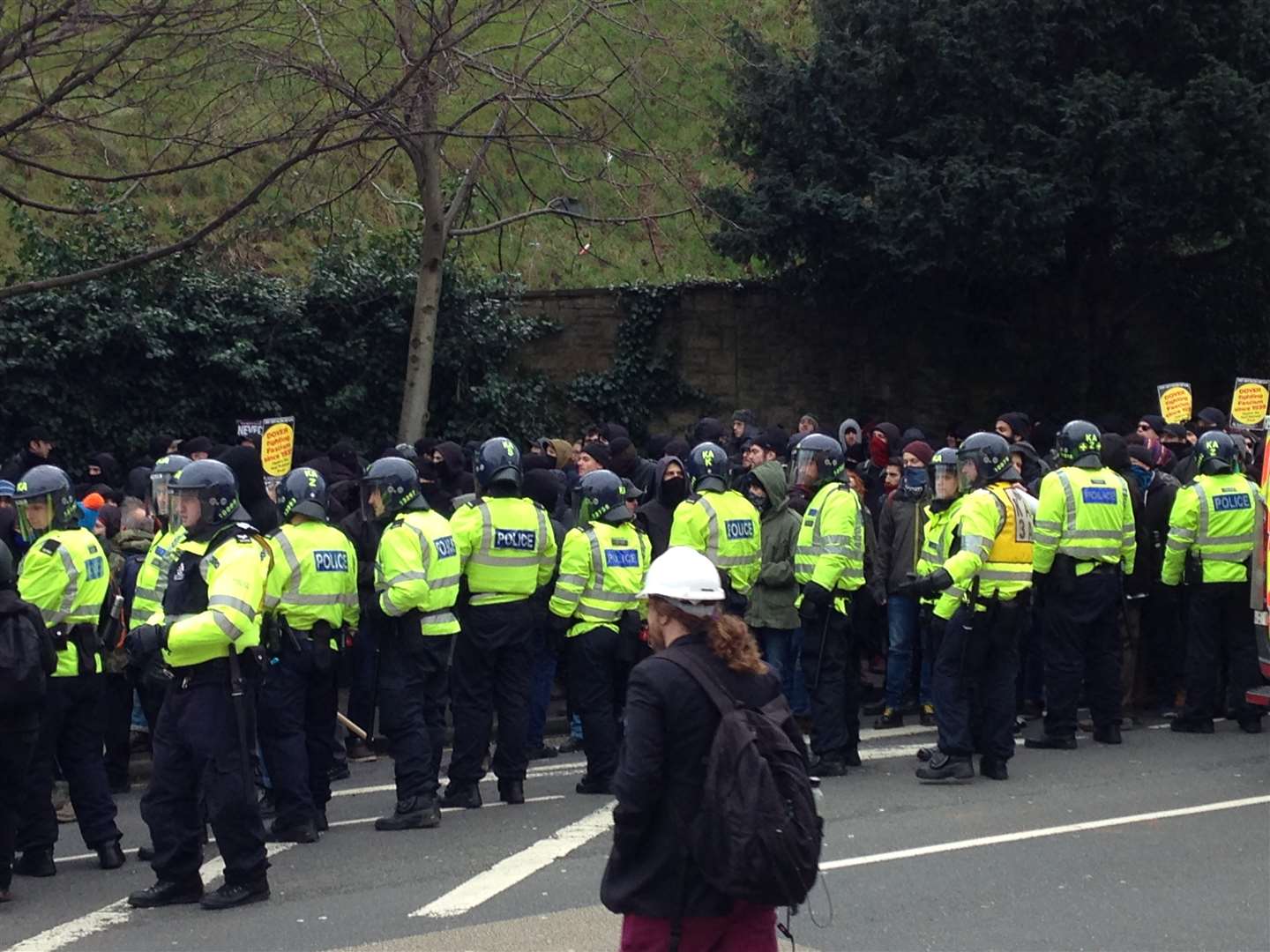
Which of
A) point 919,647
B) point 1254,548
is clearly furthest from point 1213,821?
point 919,647

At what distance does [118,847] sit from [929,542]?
17.8ft

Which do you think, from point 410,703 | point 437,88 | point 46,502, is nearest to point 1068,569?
point 410,703

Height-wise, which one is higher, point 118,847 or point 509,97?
point 509,97

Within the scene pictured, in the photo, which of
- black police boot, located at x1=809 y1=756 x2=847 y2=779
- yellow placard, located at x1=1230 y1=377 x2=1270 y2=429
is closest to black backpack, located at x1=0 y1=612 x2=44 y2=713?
black police boot, located at x1=809 y1=756 x2=847 y2=779

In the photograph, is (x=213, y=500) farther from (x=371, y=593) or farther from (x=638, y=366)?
(x=638, y=366)

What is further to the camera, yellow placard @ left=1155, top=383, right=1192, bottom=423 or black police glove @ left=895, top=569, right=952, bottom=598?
yellow placard @ left=1155, top=383, right=1192, bottom=423

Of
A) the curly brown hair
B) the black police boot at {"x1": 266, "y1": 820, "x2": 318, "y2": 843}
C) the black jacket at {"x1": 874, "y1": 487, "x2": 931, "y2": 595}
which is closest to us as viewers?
the curly brown hair

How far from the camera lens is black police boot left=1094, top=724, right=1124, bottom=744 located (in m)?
11.9

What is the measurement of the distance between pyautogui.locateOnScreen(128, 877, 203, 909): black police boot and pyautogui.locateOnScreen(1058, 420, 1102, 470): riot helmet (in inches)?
250

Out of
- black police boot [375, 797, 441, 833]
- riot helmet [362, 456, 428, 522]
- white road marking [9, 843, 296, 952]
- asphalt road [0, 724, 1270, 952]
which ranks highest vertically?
riot helmet [362, 456, 428, 522]

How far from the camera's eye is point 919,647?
13.0m

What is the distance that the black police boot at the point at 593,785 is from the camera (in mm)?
10383

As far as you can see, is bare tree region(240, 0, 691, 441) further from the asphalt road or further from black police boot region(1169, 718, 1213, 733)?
black police boot region(1169, 718, 1213, 733)

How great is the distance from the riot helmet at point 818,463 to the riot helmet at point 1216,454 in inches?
117
